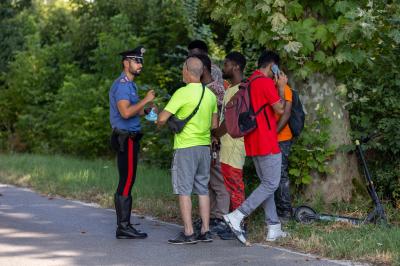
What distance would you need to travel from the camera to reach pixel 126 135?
7.80 meters

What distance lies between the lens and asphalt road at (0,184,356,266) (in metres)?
6.70

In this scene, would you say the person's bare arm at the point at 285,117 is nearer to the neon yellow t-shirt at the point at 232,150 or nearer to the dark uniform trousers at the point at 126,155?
the neon yellow t-shirt at the point at 232,150

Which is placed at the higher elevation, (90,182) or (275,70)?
(275,70)

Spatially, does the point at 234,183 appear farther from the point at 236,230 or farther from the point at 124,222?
the point at 124,222

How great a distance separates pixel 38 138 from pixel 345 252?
640 inches

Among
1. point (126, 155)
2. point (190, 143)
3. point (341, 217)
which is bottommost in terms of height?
point (341, 217)

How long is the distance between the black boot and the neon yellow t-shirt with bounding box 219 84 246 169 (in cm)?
116

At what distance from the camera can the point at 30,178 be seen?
41.9 ft

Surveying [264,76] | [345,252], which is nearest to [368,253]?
[345,252]

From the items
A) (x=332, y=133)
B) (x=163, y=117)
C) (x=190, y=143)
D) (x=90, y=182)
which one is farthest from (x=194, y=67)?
(x=90, y=182)

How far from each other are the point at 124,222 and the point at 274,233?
164cm

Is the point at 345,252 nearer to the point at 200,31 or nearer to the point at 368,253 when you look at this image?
the point at 368,253

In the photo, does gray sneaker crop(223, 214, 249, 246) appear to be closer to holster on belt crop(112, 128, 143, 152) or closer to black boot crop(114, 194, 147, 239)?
black boot crop(114, 194, 147, 239)

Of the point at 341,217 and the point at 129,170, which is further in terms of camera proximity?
the point at 341,217
